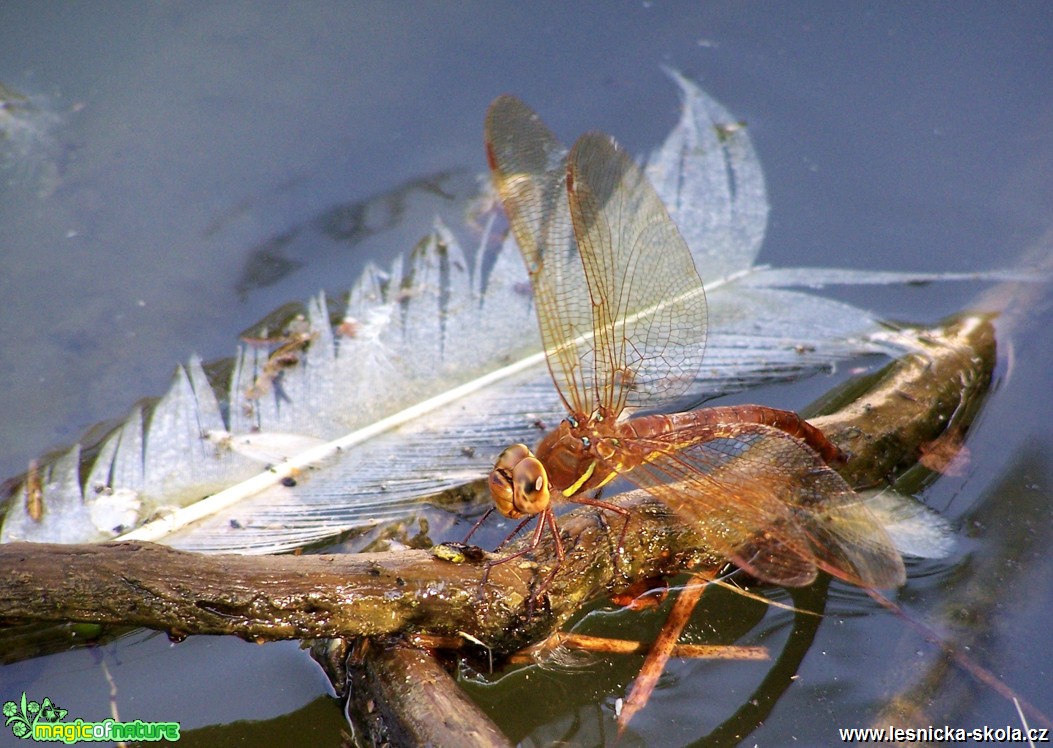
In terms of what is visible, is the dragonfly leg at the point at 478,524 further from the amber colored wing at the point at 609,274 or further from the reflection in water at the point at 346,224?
the reflection in water at the point at 346,224

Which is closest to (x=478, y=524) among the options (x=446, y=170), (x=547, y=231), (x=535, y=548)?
(x=535, y=548)

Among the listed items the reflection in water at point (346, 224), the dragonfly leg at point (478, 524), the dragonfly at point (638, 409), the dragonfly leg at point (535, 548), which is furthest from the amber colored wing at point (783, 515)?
the reflection in water at point (346, 224)

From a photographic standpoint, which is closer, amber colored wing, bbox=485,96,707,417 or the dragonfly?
the dragonfly

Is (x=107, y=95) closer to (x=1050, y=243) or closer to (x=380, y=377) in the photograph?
(x=380, y=377)

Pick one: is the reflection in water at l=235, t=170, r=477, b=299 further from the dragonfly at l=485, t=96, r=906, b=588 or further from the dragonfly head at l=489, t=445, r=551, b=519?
the dragonfly head at l=489, t=445, r=551, b=519

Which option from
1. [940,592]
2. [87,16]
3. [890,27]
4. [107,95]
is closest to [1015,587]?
[940,592]

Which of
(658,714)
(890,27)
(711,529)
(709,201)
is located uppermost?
(890,27)

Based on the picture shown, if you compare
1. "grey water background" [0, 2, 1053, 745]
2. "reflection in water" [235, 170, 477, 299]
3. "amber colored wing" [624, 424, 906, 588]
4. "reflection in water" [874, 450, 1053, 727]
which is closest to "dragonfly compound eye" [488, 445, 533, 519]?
"amber colored wing" [624, 424, 906, 588]
